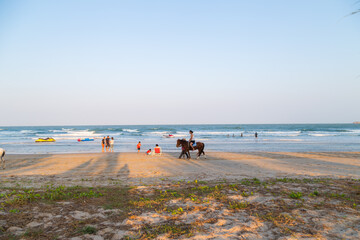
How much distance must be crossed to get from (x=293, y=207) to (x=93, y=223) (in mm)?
5015

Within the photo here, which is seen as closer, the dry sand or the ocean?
the dry sand

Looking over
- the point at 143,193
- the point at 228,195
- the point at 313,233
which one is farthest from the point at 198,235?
the point at 143,193

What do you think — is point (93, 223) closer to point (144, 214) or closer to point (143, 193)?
point (144, 214)

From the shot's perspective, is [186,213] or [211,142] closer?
[186,213]

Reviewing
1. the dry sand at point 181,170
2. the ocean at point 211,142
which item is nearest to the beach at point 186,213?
the dry sand at point 181,170

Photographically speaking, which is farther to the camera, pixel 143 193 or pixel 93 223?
pixel 143 193

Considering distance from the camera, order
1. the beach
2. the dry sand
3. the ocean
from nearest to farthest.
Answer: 1. the beach
2. the dry sand
3. the ocean

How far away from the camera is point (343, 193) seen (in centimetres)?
761

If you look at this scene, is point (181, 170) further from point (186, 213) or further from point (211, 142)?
point (211, 142)

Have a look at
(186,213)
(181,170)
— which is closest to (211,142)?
(181,170)

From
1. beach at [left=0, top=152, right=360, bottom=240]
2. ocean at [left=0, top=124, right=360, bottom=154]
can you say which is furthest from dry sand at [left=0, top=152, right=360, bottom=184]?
ocean at [left=0, top=124, right=360, bottom=154]

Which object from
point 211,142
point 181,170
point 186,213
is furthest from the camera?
point 211,142

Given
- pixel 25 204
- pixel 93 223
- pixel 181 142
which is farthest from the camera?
pixel 181 142

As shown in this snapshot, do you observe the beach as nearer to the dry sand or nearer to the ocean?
the dry sand
